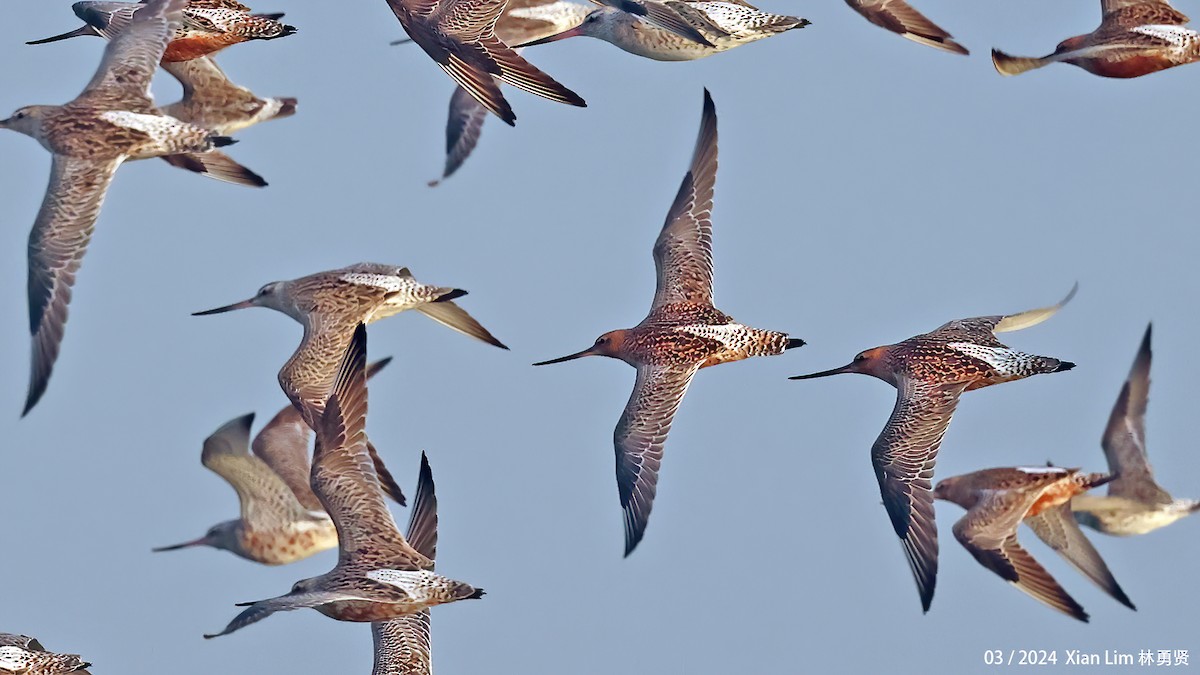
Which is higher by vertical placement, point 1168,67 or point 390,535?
point 1168,67

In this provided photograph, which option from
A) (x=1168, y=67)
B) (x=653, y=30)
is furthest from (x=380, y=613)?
(x=1168, y=67)

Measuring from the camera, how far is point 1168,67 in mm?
19906

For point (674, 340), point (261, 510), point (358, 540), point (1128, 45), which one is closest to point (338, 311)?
point (261, 510)

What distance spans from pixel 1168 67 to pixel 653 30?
13.9 feet

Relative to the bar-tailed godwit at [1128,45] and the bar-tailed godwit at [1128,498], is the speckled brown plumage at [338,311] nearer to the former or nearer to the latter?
the bar-tailed godwit at [1128,45]

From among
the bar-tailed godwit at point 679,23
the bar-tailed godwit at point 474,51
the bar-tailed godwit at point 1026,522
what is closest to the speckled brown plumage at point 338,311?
the bar-tailed godwit at point 474,51

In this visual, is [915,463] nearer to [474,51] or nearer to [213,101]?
[474,51]

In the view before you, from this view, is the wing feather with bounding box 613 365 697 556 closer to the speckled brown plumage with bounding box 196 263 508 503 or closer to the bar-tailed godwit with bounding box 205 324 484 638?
the speckled brown plumage with bounding box 196 263 508 503

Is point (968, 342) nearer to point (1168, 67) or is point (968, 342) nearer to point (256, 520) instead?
point (1168, 67)

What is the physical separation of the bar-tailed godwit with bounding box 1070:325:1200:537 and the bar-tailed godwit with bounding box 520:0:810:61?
180 inches

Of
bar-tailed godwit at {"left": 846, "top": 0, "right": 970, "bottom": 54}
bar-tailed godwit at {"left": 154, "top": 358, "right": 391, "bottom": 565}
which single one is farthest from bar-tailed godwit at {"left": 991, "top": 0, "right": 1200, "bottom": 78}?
bar-tailed godwit at {"left": 154, "top": 358, "right": 391, "bottom": 565}

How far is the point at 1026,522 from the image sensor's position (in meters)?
20.0

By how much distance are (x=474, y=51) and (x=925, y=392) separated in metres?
4.41

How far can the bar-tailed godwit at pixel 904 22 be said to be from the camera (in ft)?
68.1
